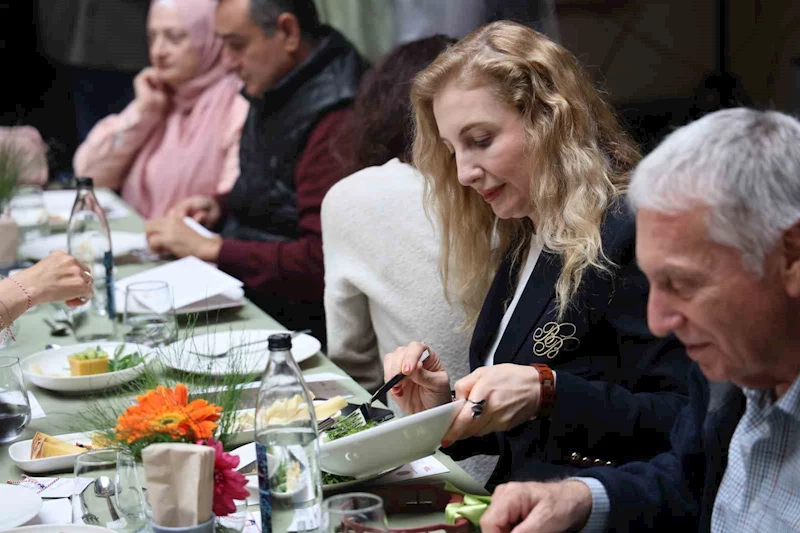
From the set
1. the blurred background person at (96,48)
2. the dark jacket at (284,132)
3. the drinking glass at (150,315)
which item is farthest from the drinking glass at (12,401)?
the blurred background person at (96,48)

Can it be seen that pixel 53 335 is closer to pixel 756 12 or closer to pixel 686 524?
pixel 686 524

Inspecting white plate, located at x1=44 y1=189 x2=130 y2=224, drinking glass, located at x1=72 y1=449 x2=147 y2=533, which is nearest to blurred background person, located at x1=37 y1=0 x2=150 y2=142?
white plate, located at x1=44 y1=189 x2=130 y2=224

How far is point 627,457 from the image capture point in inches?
67.1

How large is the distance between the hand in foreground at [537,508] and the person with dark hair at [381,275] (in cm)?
72

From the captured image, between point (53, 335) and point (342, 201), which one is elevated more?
Result: point (342, 201)

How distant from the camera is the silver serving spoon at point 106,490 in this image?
52.3 inches

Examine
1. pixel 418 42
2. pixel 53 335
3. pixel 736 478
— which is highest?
pixel 418 42

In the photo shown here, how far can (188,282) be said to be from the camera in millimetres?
2643

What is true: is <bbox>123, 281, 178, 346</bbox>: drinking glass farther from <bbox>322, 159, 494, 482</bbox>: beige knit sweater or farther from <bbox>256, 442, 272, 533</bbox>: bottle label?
<bbox>256, 442, 272, 533</bbox>: bottle label

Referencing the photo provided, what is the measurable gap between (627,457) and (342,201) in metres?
0.93

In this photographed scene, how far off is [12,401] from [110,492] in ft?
1.33

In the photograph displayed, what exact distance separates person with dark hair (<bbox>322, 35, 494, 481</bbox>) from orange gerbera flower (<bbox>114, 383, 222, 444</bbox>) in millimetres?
931

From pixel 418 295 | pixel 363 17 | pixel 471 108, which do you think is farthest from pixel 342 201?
pixel 363 17

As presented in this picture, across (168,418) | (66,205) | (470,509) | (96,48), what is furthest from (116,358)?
(96,48)
